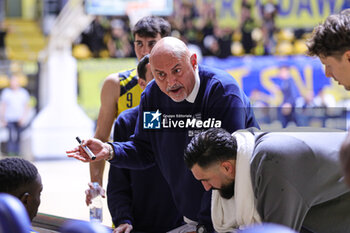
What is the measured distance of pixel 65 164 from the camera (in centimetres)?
1053

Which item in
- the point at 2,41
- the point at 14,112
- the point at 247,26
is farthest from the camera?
the point at 247,26

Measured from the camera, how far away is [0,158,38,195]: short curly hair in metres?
2.12

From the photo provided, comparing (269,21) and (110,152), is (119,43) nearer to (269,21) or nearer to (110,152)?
(269,21)

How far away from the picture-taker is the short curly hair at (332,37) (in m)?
2.13

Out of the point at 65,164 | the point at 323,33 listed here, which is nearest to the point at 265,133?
the point at 323,33

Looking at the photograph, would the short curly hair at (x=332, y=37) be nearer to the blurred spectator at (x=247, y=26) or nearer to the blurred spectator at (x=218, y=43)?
the blurred spectator at (x=218, y=43)

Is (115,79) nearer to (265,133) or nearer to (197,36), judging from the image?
(265,133)

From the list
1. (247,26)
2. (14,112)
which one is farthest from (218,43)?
(14,112)

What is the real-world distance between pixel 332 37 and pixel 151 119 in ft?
3.13

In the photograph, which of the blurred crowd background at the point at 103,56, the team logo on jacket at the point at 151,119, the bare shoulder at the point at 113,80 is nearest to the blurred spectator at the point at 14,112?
the blurred crowd background at the point at 103,56

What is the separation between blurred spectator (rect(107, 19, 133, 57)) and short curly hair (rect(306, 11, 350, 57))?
31.3 feet

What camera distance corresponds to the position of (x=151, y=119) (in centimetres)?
275

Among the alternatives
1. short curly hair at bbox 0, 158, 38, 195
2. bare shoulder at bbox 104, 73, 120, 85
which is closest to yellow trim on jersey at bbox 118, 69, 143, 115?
bare shoulder at bbox 104, 73, 120, 85

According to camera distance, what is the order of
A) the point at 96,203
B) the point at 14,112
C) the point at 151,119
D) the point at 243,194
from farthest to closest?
the point at 14,112 < the point at 96,203 < the point at 151,119 < the point at 243,194
